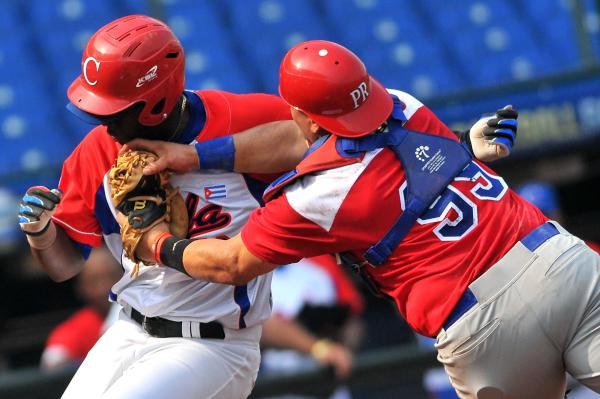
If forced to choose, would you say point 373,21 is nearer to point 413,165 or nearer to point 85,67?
point 85,67

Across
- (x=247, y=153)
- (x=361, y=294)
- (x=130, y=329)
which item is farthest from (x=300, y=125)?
(x=361, y=294)

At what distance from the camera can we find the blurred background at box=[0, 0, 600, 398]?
23.3ft

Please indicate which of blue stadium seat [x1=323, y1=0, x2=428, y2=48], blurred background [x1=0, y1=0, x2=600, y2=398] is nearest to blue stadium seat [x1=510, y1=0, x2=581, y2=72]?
blurred background [x1=0, y1=0, x2=600, y2=398]

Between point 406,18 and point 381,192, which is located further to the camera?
point 406,18

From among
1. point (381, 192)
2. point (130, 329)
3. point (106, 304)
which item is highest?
point (381, 192)

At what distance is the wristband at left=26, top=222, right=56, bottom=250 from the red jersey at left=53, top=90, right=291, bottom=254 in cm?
6

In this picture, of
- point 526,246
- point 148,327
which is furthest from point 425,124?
point 148,327

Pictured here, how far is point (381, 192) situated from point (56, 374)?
8.52ft

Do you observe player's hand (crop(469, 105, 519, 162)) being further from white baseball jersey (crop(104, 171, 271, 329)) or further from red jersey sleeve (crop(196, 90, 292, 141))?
white baseball jersey (crop(104, 171, 271, 329))

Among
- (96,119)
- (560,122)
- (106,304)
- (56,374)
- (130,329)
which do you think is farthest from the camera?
(560,122)

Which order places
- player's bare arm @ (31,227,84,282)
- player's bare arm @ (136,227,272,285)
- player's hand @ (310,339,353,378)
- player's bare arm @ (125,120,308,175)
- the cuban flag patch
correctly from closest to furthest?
player's bare arm @ (136,227,272,285), player's bare arm @ (125,120,308,175), the cuban flag patch, player's bare arm @ (31,227,84,282), player's hand @ (310,339,353,378)

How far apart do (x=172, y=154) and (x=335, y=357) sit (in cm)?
201

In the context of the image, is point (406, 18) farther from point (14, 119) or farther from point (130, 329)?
point (130, 329)

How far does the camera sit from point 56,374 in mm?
5113
